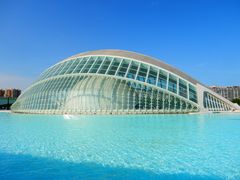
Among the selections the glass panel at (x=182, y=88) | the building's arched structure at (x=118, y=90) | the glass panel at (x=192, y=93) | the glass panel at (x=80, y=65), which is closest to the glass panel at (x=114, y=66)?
the building's arched structure at (x=118, y=90)

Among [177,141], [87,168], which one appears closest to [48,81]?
[177,141]

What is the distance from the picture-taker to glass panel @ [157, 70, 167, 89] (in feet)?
103

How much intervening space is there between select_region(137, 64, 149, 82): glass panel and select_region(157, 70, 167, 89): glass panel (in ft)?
5.58

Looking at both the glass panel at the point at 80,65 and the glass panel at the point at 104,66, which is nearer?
the glass panel at the point at 104,66

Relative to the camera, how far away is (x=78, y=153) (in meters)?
9.50

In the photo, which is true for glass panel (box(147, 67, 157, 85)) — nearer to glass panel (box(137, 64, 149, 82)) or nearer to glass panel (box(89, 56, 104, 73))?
glass panel (box(137, 64, 149, 82))

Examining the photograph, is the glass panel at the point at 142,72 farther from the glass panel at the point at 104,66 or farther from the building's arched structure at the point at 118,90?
the glass panel at the point at 104,66

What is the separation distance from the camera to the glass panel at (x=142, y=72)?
31.2m

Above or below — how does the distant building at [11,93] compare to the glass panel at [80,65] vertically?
above

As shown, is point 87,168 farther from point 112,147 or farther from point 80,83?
point 80,83

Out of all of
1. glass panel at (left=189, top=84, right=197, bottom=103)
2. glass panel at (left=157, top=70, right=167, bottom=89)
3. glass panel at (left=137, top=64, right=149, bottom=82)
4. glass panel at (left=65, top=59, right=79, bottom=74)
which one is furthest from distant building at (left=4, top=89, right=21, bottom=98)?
glass panel at (left=189, top=84, right=197, bottom=103)

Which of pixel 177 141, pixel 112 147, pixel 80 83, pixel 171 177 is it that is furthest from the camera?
pixel 80 83

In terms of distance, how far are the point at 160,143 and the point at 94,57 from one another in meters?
26.7

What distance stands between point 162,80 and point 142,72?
2469 millimetres
